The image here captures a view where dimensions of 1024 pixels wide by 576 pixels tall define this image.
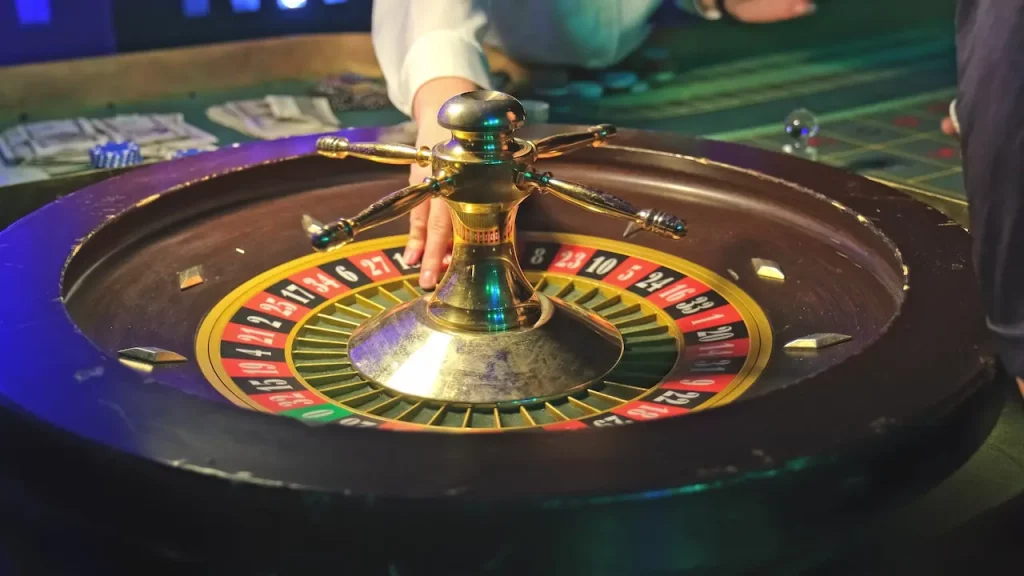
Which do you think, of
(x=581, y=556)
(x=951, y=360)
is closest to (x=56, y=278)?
(x=581, y=556)

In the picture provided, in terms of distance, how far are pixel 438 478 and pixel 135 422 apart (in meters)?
0.27

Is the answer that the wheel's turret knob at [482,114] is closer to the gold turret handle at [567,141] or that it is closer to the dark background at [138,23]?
the gold turret handle at [567,141]

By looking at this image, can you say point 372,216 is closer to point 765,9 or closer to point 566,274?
point 566,274

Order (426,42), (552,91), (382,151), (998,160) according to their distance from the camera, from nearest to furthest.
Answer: (998,160) < (382,151) < (426,42) < (552,91)

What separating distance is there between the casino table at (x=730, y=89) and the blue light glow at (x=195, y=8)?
24 cm

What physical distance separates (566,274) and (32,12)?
1872mm

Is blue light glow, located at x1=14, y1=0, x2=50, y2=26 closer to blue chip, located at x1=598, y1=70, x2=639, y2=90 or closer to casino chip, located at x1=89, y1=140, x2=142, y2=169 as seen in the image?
casino chip, located at x1=89, y1=140, x2=142, y2=169

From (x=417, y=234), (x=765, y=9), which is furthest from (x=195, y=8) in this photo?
(x=417, y=234)

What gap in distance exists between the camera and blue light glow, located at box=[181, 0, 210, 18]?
312 centimetres

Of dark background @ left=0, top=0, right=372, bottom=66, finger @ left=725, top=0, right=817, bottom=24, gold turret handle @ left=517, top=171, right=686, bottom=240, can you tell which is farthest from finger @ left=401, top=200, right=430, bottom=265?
dark background @ left=0, top=0, right=372, bottom=66

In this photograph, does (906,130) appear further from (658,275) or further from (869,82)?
(658,275)

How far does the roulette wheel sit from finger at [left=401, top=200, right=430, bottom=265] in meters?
0.03

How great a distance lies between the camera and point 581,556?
80 cm

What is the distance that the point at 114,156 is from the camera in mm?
2119
